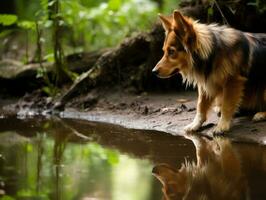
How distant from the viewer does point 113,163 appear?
585 centimetres

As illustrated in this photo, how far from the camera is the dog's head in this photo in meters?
6.67

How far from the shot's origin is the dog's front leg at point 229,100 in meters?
6.88

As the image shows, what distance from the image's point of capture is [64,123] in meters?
8.35

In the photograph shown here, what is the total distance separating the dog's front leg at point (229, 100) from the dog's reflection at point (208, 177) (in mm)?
530

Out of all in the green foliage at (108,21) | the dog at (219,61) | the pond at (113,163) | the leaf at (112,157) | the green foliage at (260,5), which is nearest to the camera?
the pond at (113,163)

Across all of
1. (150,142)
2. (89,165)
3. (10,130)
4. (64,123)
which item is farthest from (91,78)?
(89,165)

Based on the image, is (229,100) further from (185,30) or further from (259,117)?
(185,30)

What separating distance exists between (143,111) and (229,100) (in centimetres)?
185

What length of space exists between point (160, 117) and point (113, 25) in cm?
586

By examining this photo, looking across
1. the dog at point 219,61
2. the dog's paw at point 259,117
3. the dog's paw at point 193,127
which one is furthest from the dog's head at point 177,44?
the dog's paw at point 259,117

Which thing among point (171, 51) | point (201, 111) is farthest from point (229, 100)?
point (171, 51)

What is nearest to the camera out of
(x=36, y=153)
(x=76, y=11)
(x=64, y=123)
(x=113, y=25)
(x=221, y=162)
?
(x=221, y=162)

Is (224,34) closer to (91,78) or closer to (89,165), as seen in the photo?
(89,165)

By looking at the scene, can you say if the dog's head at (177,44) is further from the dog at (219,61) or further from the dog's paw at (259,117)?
the dog's paw at (259,117)
